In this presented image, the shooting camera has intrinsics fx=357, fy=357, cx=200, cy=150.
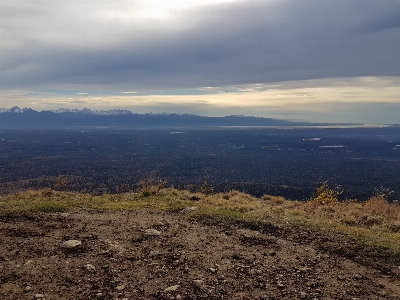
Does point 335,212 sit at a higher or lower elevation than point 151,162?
higher

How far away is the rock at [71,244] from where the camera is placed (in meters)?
9.04

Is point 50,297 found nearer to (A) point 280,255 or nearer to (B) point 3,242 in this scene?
(B) point 3,242

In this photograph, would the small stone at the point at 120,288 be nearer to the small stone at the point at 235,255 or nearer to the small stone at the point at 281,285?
the small stone at the point at 235,255

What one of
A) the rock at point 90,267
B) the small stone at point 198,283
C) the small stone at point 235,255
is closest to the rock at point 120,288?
the rock at point 90,267

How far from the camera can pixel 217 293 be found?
6.98 meters

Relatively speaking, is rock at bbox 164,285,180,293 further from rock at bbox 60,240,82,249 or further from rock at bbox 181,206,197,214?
rock at bbox 181,206,197,214

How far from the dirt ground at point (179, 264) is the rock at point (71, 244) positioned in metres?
0.04

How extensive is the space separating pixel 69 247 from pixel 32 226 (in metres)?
2.65

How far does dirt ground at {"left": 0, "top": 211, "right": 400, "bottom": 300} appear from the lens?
705 centimetres

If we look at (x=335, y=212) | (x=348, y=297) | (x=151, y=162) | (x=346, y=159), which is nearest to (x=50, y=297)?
(x=348, y=297)

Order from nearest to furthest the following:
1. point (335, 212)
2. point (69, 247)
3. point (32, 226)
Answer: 1. point (69, 247)
2. point (32, 226)
3. point (335, 212)

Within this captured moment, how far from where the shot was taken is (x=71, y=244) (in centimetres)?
915

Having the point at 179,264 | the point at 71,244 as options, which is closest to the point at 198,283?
the point at 179,264

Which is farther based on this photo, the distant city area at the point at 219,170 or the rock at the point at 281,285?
the distant city area at the point at 219,170
